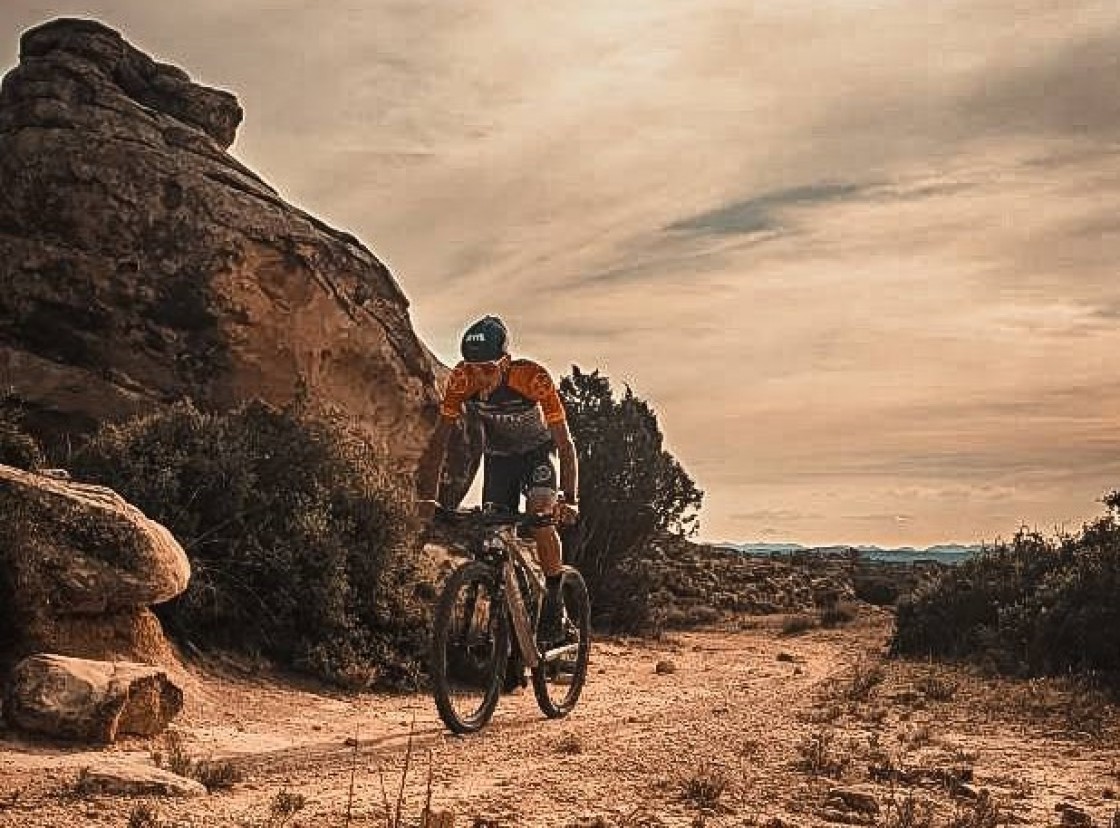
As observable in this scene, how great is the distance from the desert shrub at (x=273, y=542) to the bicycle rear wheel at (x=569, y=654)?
187 cm

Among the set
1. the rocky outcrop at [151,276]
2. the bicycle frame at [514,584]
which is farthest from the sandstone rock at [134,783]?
the rocky outcrop at [151,276]

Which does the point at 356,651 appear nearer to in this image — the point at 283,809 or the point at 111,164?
the point at 283,809

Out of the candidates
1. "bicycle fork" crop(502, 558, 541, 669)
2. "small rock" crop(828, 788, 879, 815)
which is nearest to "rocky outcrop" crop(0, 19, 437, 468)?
"bicycle fork" crop(502, 558, 541, 669)

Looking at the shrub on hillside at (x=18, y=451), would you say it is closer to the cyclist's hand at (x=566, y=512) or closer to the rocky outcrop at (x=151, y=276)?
the rocky outcrop at (x=151, y=276)

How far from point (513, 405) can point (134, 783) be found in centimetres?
390

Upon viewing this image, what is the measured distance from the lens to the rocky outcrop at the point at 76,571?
762cm

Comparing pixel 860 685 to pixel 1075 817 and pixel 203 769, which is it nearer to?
pixel 1075 817

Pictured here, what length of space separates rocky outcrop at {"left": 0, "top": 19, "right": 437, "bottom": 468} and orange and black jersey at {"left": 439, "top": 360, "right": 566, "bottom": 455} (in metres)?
4.90

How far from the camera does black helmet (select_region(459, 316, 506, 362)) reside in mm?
8141

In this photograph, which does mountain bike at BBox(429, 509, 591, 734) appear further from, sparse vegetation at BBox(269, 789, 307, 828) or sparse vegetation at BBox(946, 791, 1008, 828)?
A: sparse vegetation at BBox(946, 791, 1008, 828)

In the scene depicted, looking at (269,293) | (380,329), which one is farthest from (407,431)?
(269,293)

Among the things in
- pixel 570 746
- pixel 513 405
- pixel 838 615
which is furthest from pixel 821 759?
pixel 838 615

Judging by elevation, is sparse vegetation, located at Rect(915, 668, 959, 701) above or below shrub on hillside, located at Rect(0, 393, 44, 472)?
below

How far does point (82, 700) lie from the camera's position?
6.57 metres
